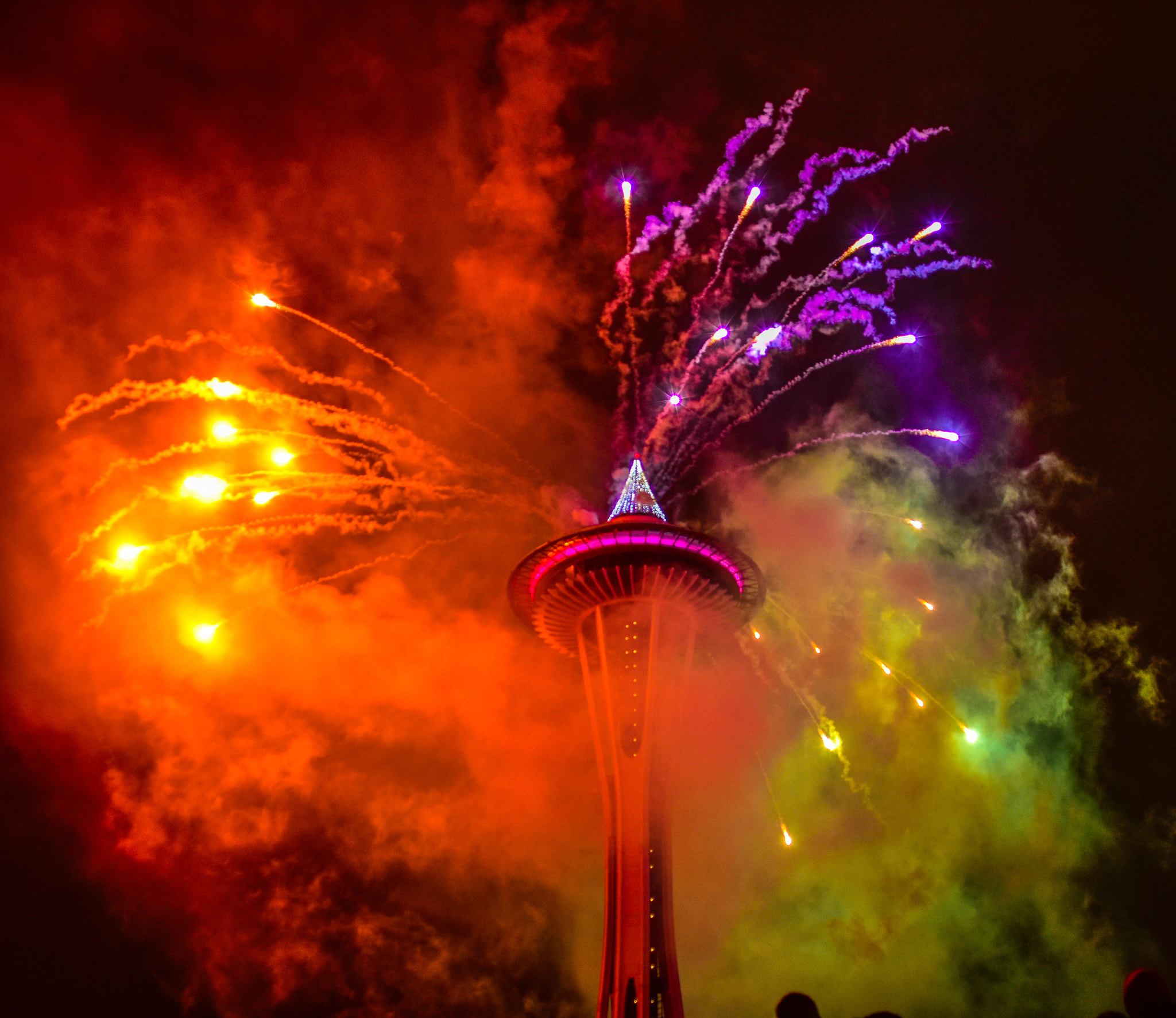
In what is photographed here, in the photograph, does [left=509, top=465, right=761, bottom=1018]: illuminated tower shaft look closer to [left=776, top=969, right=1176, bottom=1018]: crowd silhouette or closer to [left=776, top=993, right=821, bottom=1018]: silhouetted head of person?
[left=776, top=993, right=821, bottom=1018]: silhouetted head of person

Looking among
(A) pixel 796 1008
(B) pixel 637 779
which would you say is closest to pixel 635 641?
(B) pixel 637 779

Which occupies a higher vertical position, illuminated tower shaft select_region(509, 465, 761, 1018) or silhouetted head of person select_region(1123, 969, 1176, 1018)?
illuminated tower shaft select_region(509, 465, 761, 1018)

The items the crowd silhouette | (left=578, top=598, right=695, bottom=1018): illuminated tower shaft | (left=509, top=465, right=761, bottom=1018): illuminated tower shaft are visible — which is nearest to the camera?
the crowd silhouette

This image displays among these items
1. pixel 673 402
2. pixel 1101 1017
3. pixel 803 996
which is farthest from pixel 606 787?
pixel 1101 1017

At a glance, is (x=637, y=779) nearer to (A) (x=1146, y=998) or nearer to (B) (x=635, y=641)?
(B) (x=635, y=641)

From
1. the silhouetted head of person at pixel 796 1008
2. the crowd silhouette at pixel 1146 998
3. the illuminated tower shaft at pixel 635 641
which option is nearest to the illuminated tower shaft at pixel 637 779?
the illuminated tower shaft at pixel 635 641

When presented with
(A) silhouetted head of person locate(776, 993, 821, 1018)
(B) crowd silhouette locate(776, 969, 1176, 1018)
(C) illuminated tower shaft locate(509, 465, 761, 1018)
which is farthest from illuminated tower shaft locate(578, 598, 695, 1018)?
(B) crowd silhouette locate(776, 969, 1176, 1018)

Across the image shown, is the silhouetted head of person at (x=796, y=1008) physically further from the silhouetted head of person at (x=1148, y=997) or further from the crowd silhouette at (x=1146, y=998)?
the silhouetted head of person at (x=1148, y=997)

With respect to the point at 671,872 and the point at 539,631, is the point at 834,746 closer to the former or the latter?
the point at 671,872
